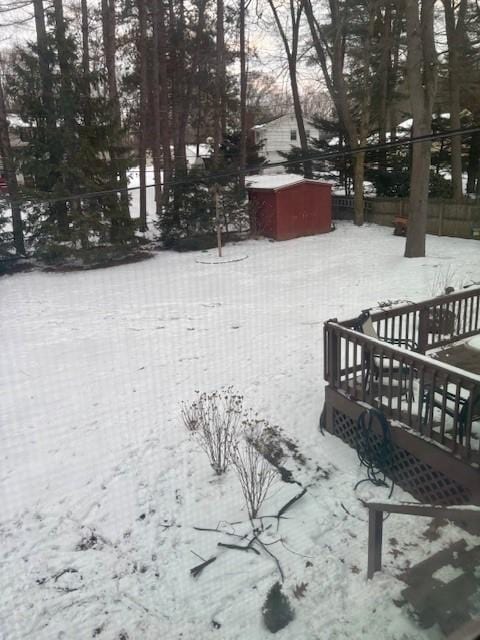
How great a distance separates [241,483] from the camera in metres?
3.58

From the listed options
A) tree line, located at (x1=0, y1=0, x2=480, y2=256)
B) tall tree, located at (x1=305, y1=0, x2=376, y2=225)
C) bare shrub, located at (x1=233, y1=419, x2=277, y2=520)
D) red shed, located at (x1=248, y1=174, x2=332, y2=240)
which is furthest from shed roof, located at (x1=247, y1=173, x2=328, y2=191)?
bare shrub, located at (x1=233, y1=419, x2=277, y2=520)

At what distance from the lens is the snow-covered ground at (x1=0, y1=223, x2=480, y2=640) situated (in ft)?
8.51

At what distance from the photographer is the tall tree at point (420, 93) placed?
1076 centimetres

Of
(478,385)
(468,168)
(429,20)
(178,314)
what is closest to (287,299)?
(178,314)

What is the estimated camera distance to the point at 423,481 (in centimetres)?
340

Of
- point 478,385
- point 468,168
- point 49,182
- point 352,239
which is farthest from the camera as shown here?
point 468,168

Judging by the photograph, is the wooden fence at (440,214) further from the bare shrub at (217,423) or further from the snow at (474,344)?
the bare shrub at (217,423)

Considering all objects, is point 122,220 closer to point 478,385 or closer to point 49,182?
point 49,182

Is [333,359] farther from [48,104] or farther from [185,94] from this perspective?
[185,94]

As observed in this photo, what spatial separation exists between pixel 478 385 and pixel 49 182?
1265 cm

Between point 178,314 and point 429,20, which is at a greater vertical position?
point 429,20

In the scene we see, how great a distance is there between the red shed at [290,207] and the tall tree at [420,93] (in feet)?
14.8

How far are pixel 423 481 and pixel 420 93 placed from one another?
10.4 metres

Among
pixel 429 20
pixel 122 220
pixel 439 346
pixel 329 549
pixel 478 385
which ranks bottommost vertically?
pixel 329 549
